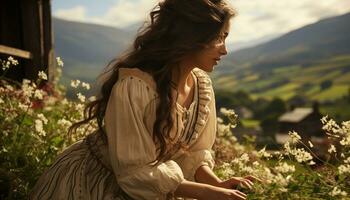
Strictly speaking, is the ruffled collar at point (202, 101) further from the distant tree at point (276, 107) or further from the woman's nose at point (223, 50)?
the distant tree at point (276, 107)

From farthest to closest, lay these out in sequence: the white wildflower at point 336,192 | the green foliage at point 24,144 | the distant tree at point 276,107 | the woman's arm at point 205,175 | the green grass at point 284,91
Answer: the green grass at point 284,91, the distant tree at point 276,107, the green foliage at point 24,144, the woman's arm at point 205,175, the white wildflower at point 336,192

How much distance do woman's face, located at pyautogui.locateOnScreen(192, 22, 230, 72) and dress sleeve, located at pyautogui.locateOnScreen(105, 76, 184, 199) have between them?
43cm

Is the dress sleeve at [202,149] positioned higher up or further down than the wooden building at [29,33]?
higher up

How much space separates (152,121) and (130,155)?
26cm

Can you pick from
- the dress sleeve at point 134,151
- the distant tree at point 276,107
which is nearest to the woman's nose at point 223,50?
the dress sleeve at point 134,151

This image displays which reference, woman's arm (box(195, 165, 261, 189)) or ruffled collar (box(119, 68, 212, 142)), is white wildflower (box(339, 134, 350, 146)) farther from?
ruffled collar (box(119, 68, 212, 142))

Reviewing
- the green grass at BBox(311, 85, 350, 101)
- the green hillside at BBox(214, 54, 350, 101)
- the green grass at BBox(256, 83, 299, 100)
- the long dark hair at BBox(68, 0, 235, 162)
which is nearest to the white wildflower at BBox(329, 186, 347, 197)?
the long dark hair at BBox(68, 0, 235, 162)

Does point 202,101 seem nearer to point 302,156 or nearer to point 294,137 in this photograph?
point 294,137

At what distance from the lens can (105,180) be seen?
126 inches

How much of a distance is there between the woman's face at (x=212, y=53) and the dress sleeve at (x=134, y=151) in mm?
432

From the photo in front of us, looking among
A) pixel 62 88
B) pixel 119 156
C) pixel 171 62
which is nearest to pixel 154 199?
pixel 119 156

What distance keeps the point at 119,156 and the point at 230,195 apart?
633 millimetres

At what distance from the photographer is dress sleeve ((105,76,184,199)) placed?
2.89 metres

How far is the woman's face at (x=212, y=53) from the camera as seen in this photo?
3.20m
